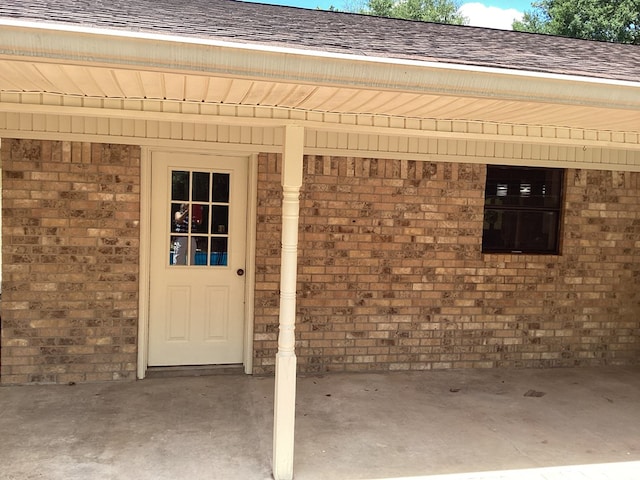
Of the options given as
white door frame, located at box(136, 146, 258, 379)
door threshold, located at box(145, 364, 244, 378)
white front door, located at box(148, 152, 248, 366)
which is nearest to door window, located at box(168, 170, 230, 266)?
white front door, located at box(148, 152, 248, 366)

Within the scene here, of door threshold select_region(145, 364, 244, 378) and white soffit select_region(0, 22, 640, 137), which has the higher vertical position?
white soffit select_region(0, 22, 640, 137)

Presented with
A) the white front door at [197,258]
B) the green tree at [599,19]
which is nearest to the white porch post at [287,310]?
the white front door at [197,258]

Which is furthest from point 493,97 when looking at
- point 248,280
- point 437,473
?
point 248,280

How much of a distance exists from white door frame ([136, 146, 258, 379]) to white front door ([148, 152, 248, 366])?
73 mm

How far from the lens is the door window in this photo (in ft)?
17.8

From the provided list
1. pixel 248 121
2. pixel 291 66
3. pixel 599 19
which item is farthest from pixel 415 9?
pixel 291 66

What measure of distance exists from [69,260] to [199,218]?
49.2 inches

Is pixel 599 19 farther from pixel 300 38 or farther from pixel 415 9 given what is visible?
pixel 300 38

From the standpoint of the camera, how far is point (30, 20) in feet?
8.19

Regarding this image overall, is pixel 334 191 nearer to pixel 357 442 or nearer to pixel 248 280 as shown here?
pixel 248 280

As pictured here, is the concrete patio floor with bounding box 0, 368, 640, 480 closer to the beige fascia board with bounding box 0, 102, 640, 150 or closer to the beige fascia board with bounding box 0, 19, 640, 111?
the beige fascia board with bounding box 0, 102, 640, 150

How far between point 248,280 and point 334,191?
49.0 inches

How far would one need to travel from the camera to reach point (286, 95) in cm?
307

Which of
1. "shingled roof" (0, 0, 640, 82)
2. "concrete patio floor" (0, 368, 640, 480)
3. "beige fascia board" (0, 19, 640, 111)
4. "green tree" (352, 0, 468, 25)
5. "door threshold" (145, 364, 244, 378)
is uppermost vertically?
"green tree" (352, 0, 468, 25)
